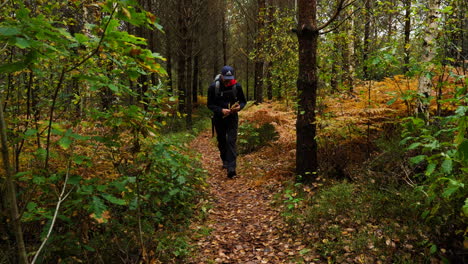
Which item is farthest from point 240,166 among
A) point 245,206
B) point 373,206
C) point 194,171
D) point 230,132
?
point 373,206

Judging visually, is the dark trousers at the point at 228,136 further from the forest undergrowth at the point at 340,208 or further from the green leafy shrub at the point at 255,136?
the green leafy shrub at the point at 255,136

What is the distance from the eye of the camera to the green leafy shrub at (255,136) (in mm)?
8680

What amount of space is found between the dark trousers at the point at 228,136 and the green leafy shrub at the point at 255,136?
1.84 meters

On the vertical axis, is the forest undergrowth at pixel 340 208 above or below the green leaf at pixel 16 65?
below

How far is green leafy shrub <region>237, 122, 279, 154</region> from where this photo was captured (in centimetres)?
868

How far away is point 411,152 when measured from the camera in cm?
423

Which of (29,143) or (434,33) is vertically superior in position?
(434,33)

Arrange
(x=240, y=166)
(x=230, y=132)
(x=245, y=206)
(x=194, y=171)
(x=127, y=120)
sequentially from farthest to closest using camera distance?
(x=240, y=166) → (x=230, y=132) → (x=194, y=171) → (x=245, y=206) → (x=127, y=120)

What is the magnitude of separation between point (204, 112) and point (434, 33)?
712 inches

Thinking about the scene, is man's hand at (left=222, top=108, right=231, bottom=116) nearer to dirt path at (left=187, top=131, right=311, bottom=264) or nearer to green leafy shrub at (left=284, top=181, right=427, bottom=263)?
dirt path at (left=187, top=131, right=311, bottom=264)

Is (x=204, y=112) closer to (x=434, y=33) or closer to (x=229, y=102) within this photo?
(x=229, y=102)

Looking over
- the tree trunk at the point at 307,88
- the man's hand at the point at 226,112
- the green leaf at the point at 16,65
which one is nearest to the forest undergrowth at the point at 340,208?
the tree trunk at the point at 307,88

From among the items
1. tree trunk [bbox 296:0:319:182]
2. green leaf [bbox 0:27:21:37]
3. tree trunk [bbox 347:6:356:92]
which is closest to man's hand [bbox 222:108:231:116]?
tree trunk [bbox 296:0:319:182]

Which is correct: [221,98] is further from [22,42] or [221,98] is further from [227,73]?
[22,42]
